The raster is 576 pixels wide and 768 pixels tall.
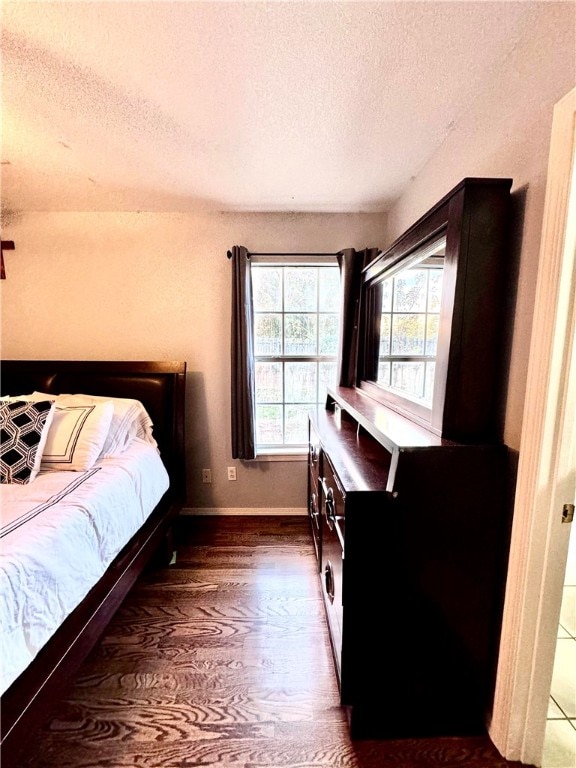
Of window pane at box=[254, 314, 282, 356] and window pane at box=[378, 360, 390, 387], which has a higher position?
window pane at box=[254, 314, 282, 356]

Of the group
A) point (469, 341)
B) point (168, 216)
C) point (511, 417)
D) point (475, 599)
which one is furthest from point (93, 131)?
point (475, 599)

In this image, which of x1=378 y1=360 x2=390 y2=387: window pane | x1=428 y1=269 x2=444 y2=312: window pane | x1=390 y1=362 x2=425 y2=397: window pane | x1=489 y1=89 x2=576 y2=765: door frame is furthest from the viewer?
x1=378 y1=360 x2=390 y2=387: window pane

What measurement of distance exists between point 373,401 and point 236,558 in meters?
1.34

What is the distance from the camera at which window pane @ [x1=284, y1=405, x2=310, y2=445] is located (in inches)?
97.6

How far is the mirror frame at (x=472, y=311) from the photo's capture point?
A: 924 millimetres

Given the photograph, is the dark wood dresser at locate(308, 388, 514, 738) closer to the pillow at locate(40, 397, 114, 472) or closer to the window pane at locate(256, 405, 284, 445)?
the pillow at locate(40, 397, 114, 472)

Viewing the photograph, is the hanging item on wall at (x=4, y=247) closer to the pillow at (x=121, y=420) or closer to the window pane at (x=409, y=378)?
the pillow at (x=121, y=420)

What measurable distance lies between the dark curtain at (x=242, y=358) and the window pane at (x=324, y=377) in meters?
0.56

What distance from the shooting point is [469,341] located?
3.19 ft

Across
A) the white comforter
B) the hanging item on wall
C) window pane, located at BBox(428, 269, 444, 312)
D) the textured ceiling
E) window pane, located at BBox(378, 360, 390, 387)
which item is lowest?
the white comforter

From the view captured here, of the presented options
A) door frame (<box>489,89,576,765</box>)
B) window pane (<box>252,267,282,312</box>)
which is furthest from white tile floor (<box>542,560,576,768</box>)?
window pane (<box>252,267,282,312</box>)

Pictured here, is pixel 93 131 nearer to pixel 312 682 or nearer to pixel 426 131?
pixel 426 131

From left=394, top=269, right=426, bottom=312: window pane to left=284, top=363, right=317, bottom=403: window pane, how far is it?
95 centimetres

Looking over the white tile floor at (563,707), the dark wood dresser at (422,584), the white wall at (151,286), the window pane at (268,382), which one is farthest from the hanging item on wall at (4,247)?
the white tile floor at (563,707)
